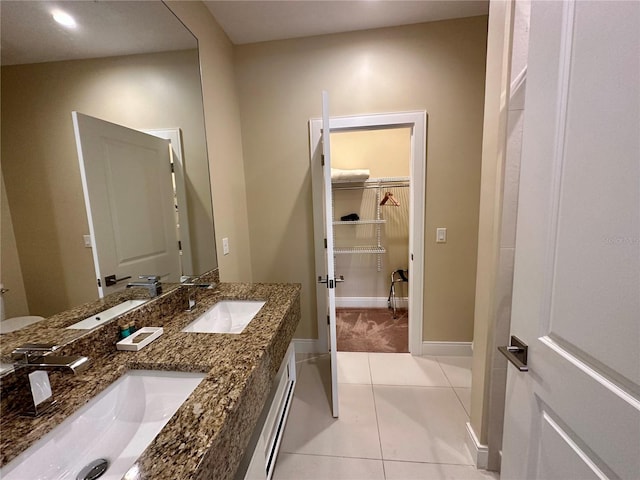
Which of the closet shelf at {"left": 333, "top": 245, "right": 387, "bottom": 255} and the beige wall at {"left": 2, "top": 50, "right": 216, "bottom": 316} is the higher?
the beige wall at {"left": 2, "top": 50, "right": 216, "bottom": 316}

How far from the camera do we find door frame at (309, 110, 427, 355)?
203 centimetres

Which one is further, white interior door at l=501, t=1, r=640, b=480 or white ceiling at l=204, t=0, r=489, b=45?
white ceiling at l=204, t=0, r=489, b=45

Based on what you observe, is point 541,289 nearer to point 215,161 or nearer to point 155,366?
point 155,366

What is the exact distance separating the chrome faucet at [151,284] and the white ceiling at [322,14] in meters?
→ 1.81

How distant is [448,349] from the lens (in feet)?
7.56

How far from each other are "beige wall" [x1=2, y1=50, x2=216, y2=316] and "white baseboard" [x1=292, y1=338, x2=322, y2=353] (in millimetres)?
1819

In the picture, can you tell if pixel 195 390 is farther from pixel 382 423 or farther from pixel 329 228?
pixel 382 423

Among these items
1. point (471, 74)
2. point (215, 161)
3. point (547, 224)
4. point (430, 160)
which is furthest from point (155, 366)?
point (471, 74)

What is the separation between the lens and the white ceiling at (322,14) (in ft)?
5.51

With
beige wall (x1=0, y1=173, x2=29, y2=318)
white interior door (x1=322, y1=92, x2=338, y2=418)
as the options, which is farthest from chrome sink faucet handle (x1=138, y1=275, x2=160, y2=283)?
white interior door (x1=322, y1=92, x2=338, y2=418)

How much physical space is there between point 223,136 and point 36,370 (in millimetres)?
1685

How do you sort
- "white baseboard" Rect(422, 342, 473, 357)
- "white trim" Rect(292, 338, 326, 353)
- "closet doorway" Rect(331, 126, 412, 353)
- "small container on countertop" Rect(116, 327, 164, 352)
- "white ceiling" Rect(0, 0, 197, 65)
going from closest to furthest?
"white ceiling" Rect(0, 0, 197, 65), "small container on countertop" Rect(116, 327, 164, 352), "white baseboard" Rect(422, 342, 473, 357), "white trim" Rect(292, 338, 326, 353), "closet doorway" Rect(331, 126, 412, 353)

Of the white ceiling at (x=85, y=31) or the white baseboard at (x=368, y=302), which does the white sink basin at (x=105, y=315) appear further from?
the white baseboard at (x=368, y=302)

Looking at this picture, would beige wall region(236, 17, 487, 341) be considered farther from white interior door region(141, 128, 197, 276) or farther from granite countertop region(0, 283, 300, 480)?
granite countertop region(0, 283, 300, 480)
